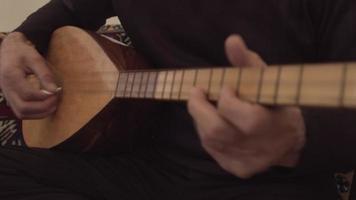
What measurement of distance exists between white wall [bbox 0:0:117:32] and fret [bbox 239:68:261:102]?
1.51 m

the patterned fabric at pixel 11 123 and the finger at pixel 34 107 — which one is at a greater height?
the finger at pixel 34 107

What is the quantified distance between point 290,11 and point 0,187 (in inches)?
21.9

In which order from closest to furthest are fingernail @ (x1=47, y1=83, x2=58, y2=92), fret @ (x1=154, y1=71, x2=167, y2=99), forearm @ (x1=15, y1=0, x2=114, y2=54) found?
fret @ (x1=154, y1=71, x2=167, y2=99), fingernail @ (x1=47, y1=83, x2=58, y2=92), forearm @ (x1=15, y1=0, x2=114, y2=54)

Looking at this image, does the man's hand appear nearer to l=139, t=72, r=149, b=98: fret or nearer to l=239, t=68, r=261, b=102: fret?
l=239, t=68, r=261, b=102: fret

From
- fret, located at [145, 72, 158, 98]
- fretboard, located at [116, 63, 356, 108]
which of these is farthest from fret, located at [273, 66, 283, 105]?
fret, located at [145, 72, 158, 98]

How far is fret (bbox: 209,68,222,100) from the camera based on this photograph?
0.52 meters

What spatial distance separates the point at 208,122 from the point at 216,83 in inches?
1.8

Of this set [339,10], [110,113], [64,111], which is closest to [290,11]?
[339,10]

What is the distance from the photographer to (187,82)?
0.57 m

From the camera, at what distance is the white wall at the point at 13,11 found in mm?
1830

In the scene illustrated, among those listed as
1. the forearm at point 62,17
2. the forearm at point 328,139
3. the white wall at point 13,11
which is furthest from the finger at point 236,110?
the white wall at point 13,11

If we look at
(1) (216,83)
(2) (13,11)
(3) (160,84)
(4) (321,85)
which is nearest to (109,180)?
(3) (160,84)

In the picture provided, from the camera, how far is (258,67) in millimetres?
482

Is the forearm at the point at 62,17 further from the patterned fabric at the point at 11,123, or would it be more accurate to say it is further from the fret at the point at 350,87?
the fret at the point at 350,87
